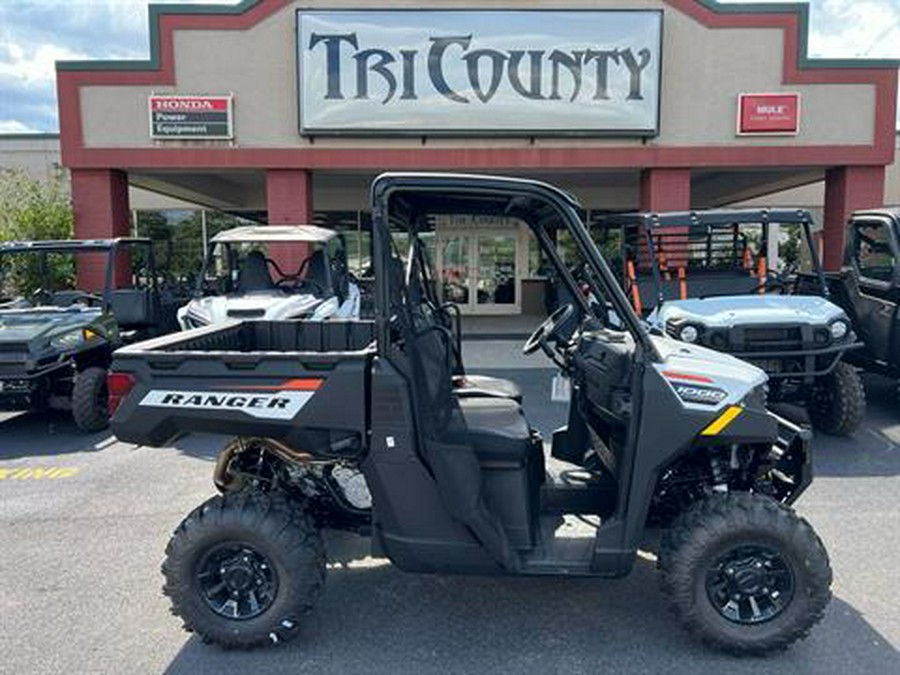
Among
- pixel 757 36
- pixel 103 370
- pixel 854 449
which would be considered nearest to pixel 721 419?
pixel 854 449

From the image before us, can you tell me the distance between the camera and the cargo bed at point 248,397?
290 cm

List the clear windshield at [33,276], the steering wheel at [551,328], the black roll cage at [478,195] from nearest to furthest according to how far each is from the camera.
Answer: the black roll cage at [478,195], the steering wheel at [551,328], the clear windshield at [33,276]

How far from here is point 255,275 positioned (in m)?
8.19

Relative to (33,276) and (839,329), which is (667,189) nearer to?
(839,329)

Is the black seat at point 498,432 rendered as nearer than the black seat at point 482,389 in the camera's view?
Yes

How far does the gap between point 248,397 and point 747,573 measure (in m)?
2.24

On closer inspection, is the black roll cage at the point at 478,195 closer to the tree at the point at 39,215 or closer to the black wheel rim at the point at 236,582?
the black wheel rim at the point at 236,582

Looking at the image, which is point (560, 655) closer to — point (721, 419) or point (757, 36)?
point (721, 419)

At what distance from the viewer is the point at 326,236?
27.3 feet

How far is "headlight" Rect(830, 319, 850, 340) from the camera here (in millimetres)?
5906

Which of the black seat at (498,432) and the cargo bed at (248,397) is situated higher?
the cargo bed at (248,397)

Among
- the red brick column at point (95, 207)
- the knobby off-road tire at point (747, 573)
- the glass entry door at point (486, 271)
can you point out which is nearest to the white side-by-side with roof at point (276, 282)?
the red brick column at point (95, 207)

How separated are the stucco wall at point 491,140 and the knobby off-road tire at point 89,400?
6.30 m

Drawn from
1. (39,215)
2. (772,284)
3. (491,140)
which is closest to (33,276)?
(39,215)
